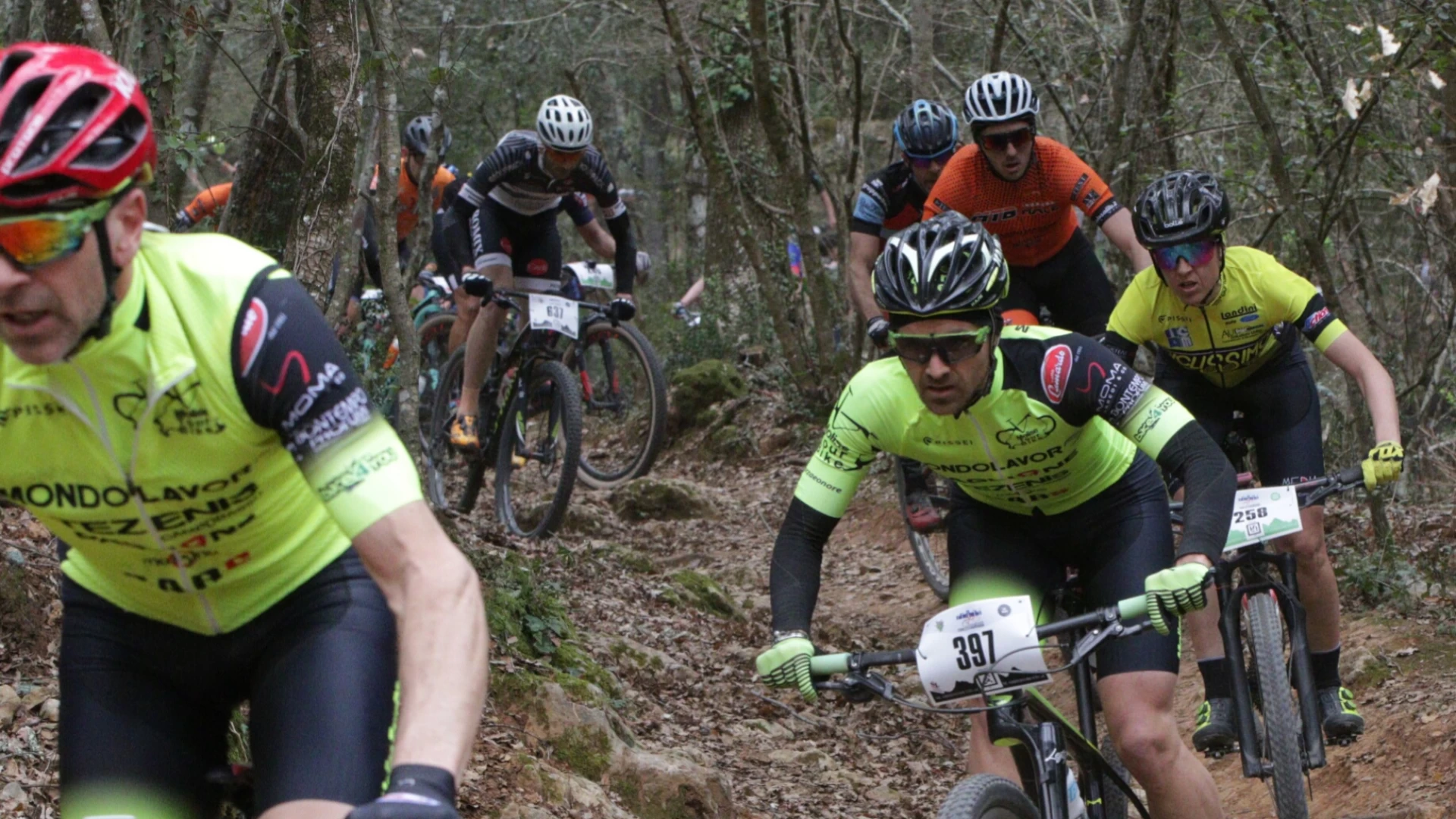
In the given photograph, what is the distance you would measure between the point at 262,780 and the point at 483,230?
6619mm

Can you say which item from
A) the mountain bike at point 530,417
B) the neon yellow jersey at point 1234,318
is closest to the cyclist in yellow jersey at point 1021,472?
the neon yellow jersey at point 1234,318

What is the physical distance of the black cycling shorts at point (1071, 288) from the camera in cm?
700

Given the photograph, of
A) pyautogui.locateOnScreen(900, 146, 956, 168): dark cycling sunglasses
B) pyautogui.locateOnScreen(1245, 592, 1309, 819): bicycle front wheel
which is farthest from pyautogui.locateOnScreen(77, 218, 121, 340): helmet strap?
pyautogui.locateOnScreen(900, 146, 956, 168): dark cycling sunglasses

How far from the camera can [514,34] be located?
17234mm

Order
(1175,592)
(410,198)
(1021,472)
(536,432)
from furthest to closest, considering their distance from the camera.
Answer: (410,198) < (536,432) < (1021,472) < (1175,592)

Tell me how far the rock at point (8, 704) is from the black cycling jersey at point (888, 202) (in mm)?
4808

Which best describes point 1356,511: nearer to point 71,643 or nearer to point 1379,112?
point 1379,112

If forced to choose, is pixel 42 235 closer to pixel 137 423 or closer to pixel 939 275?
pixel 137 423

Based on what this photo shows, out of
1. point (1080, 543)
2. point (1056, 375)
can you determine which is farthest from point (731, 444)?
point (1056, 375)

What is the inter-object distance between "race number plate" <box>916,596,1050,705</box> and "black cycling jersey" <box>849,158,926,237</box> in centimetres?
449

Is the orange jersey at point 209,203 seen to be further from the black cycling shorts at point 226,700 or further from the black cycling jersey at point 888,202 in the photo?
Result: the black cycling shorts at point 226,700

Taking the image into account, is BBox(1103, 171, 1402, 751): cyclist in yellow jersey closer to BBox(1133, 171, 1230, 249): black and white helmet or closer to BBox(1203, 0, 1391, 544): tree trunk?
BBox(1133, 171, 1230, 249): black and white helmet

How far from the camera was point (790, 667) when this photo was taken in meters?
3.48

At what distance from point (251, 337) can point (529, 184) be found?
6.45 m
